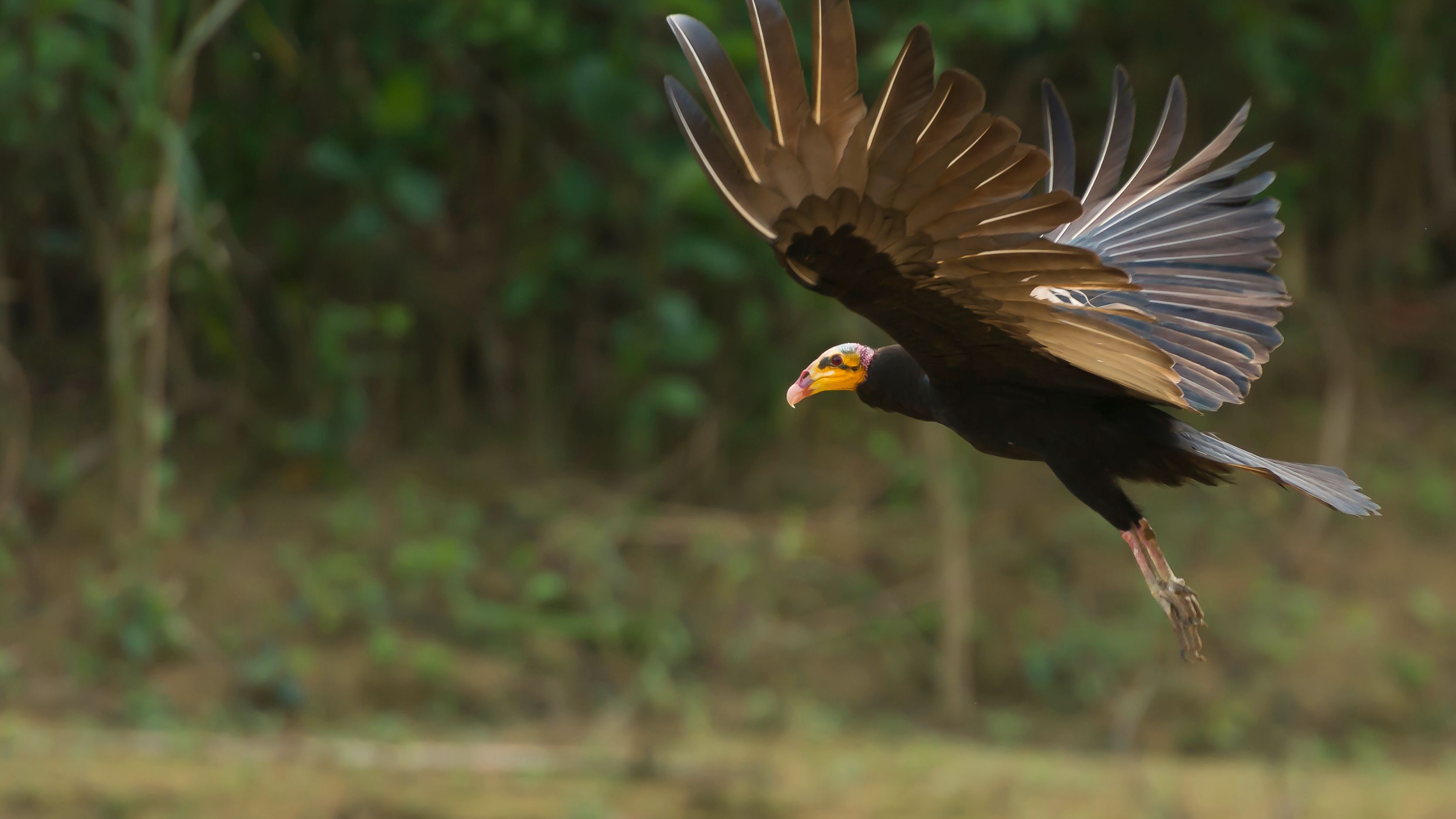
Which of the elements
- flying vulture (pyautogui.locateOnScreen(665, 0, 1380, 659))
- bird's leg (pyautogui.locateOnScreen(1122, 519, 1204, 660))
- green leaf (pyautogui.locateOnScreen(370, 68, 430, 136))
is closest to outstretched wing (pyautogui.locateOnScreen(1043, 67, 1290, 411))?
flying vulture (pyautogui.locateOnScreen(665, 0, 1380, 659))

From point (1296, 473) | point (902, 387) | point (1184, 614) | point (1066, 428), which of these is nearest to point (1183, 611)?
point (1184, 614)

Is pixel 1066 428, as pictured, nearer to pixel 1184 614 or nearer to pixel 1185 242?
pixel 1184 614

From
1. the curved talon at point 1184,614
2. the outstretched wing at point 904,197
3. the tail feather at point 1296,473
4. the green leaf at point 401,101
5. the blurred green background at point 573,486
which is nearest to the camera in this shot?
the outstretched wing at point 904,197

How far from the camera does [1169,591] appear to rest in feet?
10.3

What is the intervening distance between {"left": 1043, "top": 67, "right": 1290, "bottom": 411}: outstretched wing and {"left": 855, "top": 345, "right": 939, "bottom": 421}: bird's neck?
47cm

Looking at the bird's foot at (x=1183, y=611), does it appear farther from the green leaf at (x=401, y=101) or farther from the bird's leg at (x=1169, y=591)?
the green leaf at (x=401, y=101)

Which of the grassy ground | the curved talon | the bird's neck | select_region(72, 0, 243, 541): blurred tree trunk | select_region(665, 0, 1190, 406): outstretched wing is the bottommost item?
the grassy ground

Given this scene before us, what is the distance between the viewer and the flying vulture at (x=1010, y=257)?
227cm

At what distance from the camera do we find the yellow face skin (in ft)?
9.87

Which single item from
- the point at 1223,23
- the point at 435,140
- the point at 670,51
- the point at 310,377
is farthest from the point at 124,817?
the point at 1223,23

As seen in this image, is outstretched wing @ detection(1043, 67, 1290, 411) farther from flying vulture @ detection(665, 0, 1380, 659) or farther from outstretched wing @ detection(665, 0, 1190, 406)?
outstretched wing @ detection(665, 0, 1190, 406)

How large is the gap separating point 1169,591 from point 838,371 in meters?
0.84

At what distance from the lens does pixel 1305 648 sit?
27.5 ft

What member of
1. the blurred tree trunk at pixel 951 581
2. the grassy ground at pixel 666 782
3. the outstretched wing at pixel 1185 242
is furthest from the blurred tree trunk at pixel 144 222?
the outstretched wing at pixel 1185 242
